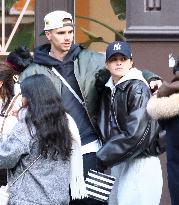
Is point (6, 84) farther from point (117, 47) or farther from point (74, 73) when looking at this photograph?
point (117, 47)

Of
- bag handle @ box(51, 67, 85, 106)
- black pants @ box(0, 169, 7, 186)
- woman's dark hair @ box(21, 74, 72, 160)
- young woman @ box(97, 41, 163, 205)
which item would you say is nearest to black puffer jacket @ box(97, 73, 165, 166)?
young woman @ box(97, 41, 163, 205)

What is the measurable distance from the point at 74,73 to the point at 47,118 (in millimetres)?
1128

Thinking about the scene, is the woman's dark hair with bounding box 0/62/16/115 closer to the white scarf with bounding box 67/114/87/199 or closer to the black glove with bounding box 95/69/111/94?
the black glove with bounding box 95/69/111/94

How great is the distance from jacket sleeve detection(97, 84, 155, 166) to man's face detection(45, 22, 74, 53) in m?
0.75

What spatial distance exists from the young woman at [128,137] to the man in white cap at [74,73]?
17 cm

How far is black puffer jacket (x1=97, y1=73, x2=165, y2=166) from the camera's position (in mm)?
6363

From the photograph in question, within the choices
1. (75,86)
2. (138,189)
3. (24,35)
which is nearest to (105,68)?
(75,86)

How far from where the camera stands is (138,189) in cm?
647

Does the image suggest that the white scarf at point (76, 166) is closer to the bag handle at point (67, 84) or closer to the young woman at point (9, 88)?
the young woman at point (9, 88)

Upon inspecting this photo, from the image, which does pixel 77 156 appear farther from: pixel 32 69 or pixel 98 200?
pixel 32 69

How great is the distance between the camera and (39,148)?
5785mm

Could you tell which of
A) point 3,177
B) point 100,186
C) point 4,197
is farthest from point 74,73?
point 4,197

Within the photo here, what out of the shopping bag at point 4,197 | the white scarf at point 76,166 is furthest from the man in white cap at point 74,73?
the shopping bag at point 4,197

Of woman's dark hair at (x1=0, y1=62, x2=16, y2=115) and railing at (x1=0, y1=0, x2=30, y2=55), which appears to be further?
railing at (x1=0, y1=0, x2=30, y2=55)
